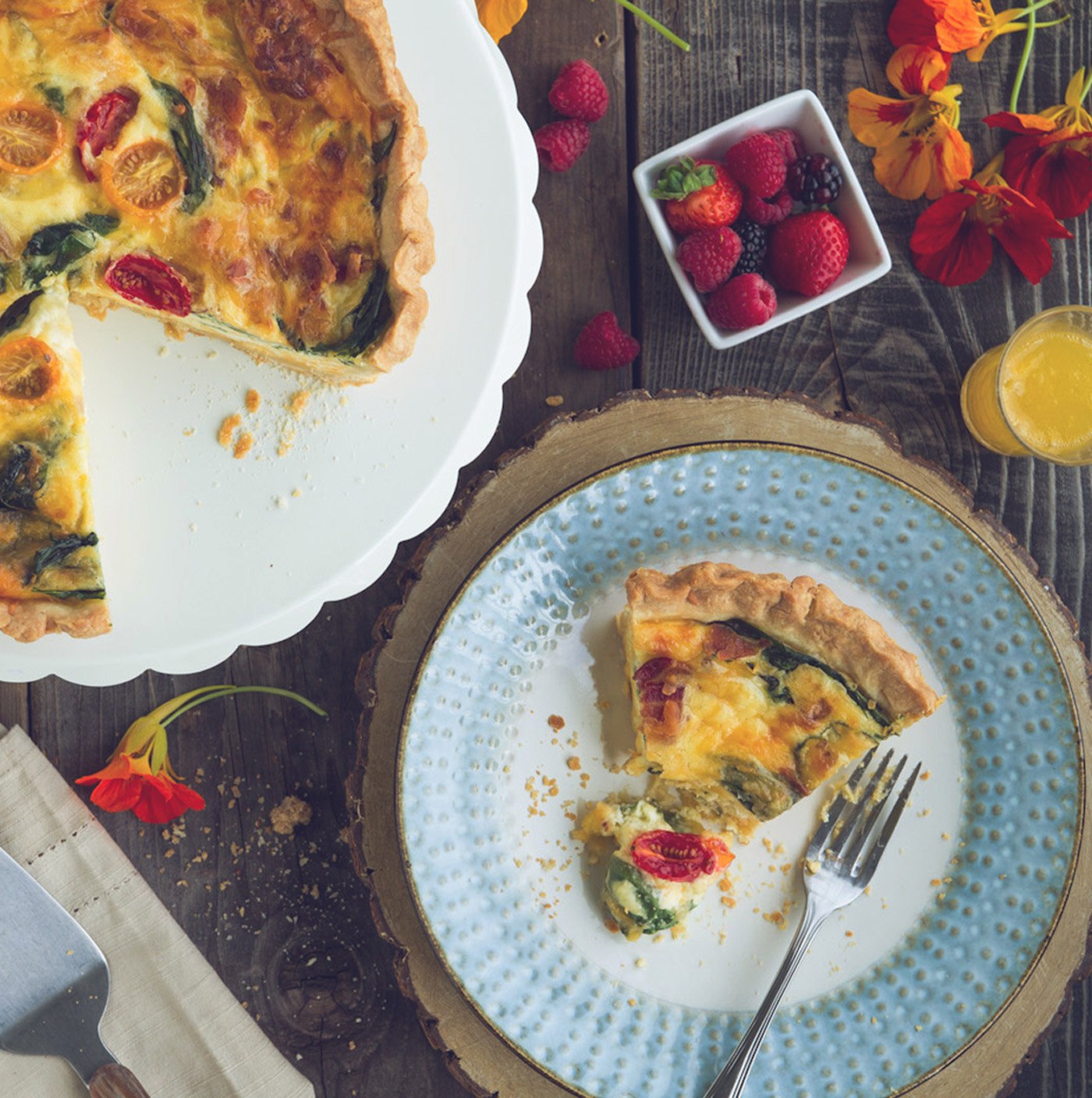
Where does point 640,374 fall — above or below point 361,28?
below

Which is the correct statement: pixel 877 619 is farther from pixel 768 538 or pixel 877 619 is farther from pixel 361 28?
pixel 361 28

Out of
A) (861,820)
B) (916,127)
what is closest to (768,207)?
(916,127)

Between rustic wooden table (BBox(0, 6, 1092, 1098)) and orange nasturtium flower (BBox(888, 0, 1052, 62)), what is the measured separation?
0.07m

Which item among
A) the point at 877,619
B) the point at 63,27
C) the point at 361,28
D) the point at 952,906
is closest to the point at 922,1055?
the point at 952,906

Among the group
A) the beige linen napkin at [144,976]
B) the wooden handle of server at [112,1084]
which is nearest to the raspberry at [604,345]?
the beige linen napkin at [144,976]

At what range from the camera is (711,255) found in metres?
2.80

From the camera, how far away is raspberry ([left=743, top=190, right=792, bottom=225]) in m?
2.87

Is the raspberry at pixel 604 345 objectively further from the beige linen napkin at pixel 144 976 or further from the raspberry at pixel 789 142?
the beige linen napkin at pixel 144 976

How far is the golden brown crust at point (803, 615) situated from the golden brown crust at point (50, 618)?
137 cm

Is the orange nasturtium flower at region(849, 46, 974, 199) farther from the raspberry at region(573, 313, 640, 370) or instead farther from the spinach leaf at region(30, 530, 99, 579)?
the spinach leaf at region(30, 530, 99, 579)

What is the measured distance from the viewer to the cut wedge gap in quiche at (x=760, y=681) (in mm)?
2680

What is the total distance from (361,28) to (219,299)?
2.42ft

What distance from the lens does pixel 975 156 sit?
3.12 m

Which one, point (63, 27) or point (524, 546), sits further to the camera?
point (524, 546)
